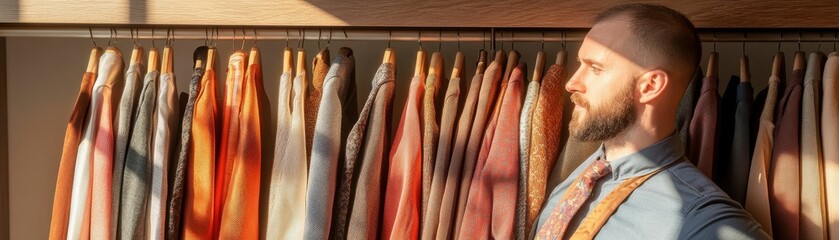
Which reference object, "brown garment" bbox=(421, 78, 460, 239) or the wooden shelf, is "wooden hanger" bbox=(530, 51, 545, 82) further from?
"brown garment" bbox=(421, 78, 460, 239)

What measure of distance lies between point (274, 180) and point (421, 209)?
1.09ft

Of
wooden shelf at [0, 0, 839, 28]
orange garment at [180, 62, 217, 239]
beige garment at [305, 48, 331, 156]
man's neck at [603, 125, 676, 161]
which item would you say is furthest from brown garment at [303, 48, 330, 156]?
man's neck at [603, 125, 676, 161]

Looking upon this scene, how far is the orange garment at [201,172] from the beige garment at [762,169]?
115 centimetres

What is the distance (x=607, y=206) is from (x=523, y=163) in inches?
11.3

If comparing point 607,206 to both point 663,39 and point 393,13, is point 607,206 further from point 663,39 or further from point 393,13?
point 393,13

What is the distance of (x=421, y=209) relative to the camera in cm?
219

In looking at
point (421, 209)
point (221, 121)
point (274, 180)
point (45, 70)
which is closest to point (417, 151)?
point (421, 209)

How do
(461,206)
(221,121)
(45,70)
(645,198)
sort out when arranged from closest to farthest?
(645,198) < (461,206) < (221,121) < (45,70)

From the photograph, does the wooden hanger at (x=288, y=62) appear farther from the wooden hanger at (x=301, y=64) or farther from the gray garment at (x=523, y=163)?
the gray garment at (x=523, y=163)

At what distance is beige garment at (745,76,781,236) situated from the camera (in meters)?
2.01

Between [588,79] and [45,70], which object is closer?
[588,79]

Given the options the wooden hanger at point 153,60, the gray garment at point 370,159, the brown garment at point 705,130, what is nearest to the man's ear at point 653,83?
the brown garment at point 705,130

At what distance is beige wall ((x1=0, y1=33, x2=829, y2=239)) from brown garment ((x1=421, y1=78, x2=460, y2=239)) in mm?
454

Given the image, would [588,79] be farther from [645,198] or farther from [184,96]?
[184,96]
